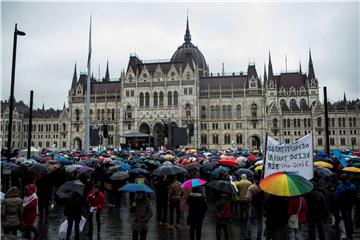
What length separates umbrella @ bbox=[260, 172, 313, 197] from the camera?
726 centimetres

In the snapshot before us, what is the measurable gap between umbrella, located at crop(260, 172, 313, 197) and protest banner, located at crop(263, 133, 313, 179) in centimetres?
176

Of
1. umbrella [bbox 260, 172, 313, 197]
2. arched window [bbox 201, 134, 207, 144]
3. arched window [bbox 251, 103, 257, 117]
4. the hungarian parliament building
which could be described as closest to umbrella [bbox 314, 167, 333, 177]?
umbrella [bbox 260, 172, 313, 197]

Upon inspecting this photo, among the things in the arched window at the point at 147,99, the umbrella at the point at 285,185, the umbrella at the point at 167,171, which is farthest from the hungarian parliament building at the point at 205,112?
the umbrella at the point at 285,185

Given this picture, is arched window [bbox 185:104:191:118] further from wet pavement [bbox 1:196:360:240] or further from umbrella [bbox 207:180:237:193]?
umbrella [bbox 207:180:237:193]

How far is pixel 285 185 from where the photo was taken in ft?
24.3

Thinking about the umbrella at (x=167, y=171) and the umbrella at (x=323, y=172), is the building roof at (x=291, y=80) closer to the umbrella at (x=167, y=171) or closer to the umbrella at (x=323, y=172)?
the umbrella at (x=323, y=172)

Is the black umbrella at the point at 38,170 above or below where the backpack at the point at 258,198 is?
above

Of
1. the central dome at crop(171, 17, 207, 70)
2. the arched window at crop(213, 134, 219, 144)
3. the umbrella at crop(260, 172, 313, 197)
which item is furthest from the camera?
the central dome at crop(171, 17, 207, 70)

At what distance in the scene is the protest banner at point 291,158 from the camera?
30.8 feet

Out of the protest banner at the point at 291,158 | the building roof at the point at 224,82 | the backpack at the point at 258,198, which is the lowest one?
the backpack at the point at 258,198

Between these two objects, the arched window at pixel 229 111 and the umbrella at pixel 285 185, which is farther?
the arched window at pixel 229 111

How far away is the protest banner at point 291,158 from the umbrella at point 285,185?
1.76 metres

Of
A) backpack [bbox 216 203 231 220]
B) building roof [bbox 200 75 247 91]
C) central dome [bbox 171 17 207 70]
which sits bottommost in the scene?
backpack [bbox 216 203 231 220]

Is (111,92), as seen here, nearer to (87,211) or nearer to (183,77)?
(183,77)
